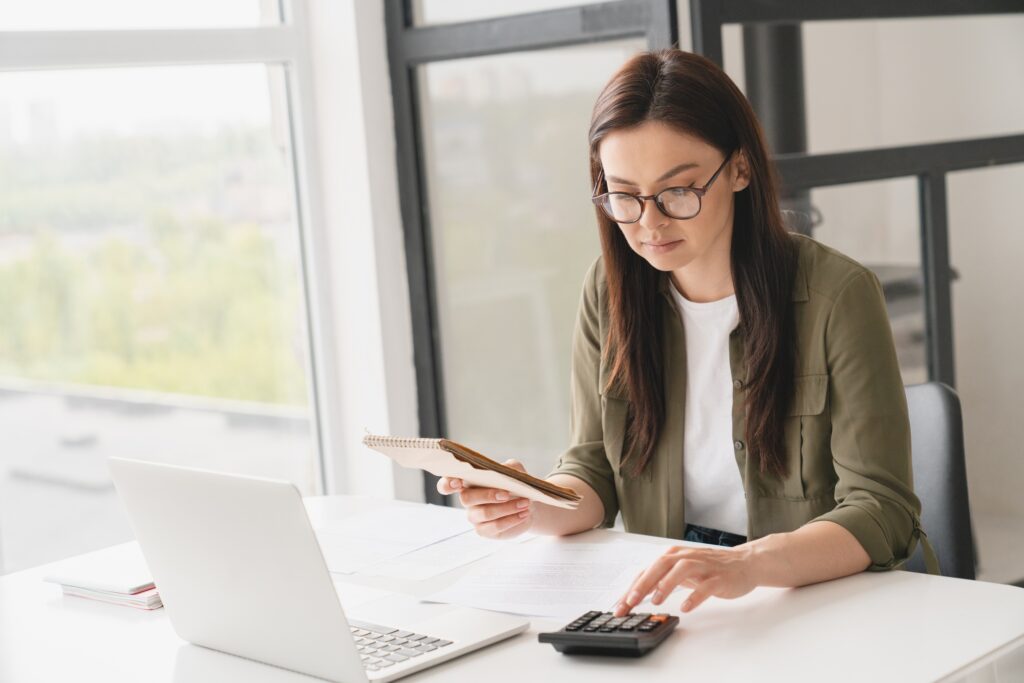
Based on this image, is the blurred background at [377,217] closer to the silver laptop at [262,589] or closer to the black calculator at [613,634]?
the silver laptop at [262,589]

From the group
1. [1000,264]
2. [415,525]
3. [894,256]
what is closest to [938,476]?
[415,525]

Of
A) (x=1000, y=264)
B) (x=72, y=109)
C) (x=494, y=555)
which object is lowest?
(x=494, y=555)

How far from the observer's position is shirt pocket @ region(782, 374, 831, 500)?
1722 mm

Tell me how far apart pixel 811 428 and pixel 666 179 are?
1.32 feet

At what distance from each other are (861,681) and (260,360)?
2112mm

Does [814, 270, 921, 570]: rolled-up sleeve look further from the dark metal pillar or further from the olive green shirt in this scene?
the dark metal pillar

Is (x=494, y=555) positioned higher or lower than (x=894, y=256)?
lower

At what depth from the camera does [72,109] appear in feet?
8.76

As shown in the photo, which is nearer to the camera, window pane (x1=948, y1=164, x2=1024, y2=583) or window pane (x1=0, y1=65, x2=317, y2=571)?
window pane (x1=0, y1=65, x2=317, y2=571)

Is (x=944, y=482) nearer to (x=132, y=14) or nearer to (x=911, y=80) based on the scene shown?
(x=911, y=80)

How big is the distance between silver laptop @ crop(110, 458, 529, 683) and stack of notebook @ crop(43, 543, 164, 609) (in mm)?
194

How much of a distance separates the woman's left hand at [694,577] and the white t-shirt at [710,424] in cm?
44

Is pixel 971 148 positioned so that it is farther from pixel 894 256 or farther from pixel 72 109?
pixel 72 109

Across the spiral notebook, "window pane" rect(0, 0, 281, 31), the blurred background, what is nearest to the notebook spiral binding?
the spiral notebook
